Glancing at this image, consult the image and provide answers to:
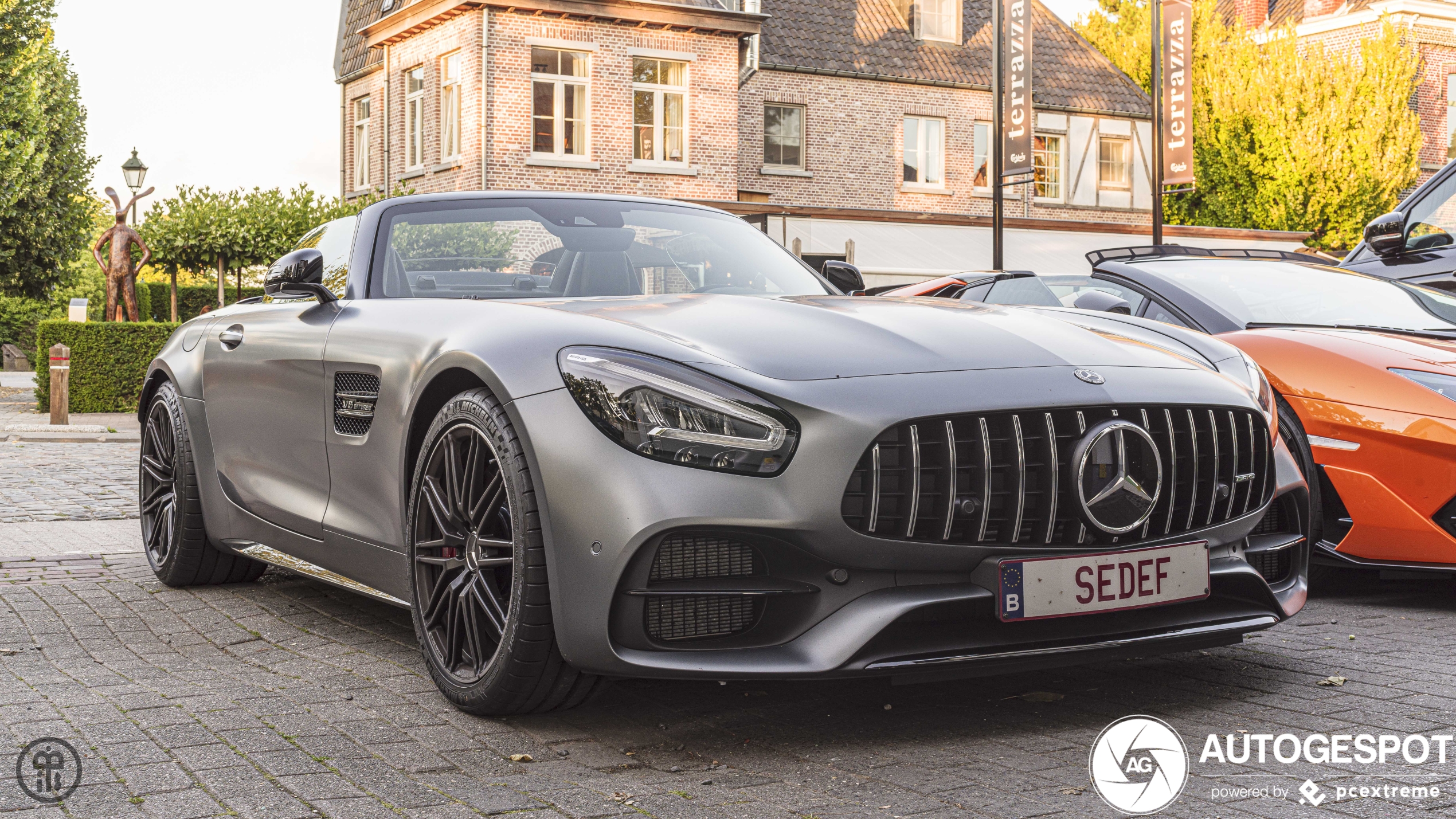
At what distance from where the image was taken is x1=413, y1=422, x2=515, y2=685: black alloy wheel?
337 cm

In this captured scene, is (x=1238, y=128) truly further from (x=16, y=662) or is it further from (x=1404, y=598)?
(x=16, y=662)

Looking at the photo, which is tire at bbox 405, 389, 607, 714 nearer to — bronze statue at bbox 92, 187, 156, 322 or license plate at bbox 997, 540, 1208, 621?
license plate at bbox 997, 540, 1208, 621

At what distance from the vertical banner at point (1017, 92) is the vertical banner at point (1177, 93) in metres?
3.90

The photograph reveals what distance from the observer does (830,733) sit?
10.8ft

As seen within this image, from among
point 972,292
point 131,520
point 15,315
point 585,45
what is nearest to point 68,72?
point 15,315

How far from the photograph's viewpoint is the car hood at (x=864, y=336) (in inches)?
126

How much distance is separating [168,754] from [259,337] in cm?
199

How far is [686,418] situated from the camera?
3.02m

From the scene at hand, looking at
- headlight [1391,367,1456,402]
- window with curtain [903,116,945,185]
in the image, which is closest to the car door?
headlight [1391,367,1456,402]

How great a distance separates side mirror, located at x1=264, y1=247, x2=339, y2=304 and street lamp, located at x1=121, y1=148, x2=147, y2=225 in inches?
825

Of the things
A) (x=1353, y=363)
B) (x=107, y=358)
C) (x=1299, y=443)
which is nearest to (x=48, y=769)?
(x=1299, y=443)

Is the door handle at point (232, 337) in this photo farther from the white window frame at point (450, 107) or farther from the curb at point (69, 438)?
the white window frame at point (450, 107)

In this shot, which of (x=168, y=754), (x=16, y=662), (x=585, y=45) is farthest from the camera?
(x=585, y=45)

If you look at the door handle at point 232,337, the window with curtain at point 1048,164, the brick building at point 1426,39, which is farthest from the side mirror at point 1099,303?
the brick building at point 1426,39
